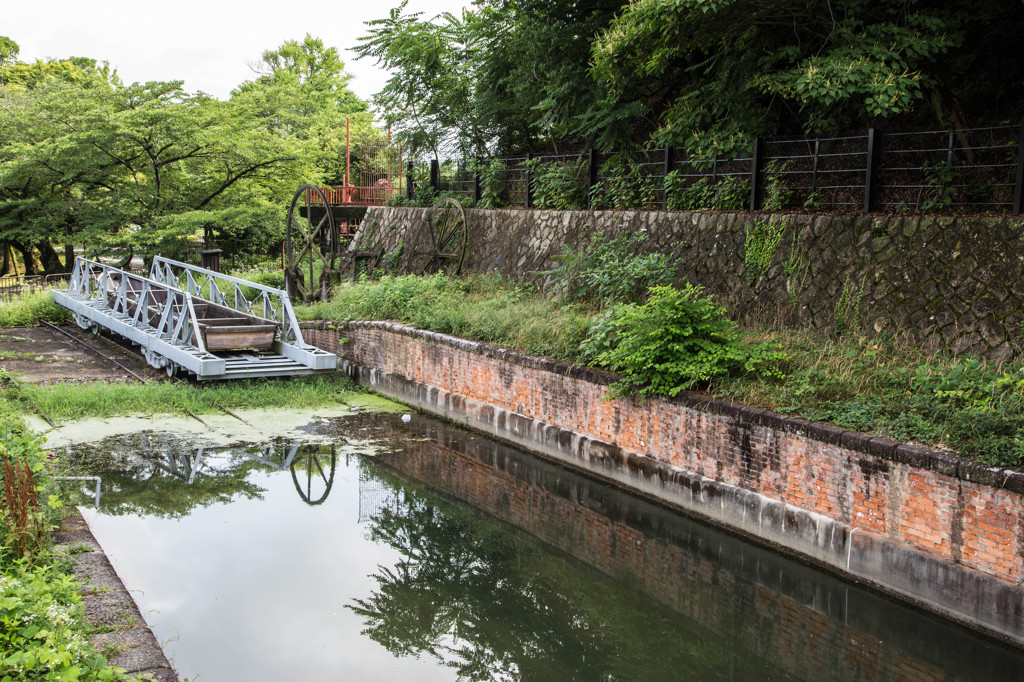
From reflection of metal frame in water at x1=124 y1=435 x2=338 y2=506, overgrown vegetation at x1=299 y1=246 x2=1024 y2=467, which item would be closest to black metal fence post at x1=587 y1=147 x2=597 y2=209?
overgrown vegetation at x1=299 y1=246 x2=1024 y2=467

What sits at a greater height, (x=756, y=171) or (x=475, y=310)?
(x=756, y=171)

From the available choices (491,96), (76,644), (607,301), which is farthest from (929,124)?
(76,644)

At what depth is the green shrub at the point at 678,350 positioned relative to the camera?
8.13 m

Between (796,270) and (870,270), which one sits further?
(796,270)

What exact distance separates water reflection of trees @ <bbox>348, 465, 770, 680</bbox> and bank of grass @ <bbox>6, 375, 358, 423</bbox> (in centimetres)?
467

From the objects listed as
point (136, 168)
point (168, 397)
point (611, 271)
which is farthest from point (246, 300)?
point (136, 168)

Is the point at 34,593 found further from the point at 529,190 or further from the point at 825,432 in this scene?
the point at 529,190

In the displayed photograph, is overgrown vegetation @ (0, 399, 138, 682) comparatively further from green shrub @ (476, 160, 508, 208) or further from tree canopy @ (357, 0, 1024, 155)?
green shrub @ (476, 160, 508, 208)

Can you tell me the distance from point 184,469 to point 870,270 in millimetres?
8043

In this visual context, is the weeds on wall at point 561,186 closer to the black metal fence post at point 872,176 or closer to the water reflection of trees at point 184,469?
the black metal fence post at point 872,176

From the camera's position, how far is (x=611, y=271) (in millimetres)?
11148

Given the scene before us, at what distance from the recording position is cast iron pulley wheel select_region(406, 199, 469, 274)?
51.2 feet

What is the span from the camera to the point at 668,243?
11.4 metres

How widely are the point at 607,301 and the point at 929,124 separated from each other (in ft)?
16.9
